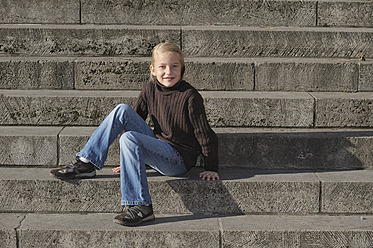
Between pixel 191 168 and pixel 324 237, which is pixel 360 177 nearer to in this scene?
pixel 324 237

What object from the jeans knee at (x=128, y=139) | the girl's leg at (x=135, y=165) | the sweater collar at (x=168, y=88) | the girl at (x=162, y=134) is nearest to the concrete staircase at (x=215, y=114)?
the girl at (x=162, y=134)

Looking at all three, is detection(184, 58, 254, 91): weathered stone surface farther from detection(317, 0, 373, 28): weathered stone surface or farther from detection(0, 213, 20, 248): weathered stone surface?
detection(0, 213, 20, 248): weathered stone surface

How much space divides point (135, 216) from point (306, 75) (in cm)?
218

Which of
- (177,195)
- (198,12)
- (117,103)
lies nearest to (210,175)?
(177,195)

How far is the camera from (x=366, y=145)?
174 inches

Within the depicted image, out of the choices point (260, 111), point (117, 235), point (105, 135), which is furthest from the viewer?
point (260, 111)

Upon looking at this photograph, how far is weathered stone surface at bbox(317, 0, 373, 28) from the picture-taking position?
5758 millimetres

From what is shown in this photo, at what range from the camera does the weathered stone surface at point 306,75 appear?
16.4 feet

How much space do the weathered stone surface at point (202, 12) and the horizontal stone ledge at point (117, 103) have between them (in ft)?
4.42

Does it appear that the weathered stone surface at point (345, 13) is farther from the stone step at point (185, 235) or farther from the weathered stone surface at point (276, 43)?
the stone step at point (185, 235)

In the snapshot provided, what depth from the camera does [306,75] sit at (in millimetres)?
5004

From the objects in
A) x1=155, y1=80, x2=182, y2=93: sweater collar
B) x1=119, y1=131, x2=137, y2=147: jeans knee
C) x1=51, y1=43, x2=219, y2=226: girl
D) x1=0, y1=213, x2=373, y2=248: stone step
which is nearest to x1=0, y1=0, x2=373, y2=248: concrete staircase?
x1=0, y1=213, x2=373, y2=248: stone step

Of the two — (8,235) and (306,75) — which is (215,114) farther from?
(8,235)

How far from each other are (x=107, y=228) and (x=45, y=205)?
1.99ft
